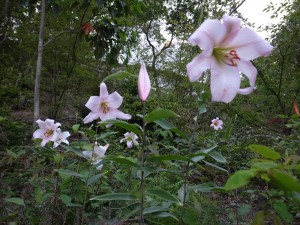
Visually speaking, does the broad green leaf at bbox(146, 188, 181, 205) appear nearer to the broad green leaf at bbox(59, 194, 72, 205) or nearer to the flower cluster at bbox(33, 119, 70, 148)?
the broad green leaf at bbox(59, 194, 72, 205)

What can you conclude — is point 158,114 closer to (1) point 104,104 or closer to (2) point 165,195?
(2) point 165,195

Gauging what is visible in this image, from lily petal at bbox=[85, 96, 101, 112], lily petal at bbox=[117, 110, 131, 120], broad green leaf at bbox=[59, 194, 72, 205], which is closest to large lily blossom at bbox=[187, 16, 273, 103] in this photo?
lily petal at bbox=[117, 110, 131, 120]

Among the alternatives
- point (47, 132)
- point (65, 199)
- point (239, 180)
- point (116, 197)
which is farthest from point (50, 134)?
point (239, 180)

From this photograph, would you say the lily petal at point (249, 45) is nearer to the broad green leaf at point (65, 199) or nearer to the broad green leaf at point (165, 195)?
the broad green leaf at point (165, 195)

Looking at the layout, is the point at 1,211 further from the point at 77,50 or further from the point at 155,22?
the point at 155,22

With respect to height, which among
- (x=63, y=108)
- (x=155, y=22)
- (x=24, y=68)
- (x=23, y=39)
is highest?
(x=155, y=22)

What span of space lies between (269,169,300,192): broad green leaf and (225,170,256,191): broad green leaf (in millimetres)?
26

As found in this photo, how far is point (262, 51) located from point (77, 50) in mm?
4864

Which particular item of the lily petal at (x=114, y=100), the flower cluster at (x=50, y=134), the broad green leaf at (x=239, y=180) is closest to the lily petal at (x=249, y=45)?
the broad green leaf at (x=239, y=180)

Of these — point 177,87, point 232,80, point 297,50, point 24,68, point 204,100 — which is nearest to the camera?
point 232,80

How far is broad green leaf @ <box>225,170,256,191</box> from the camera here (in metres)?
0.41

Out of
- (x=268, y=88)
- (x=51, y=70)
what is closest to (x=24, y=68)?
(x=51, y=70)

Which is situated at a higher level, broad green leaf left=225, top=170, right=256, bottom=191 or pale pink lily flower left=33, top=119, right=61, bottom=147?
broad green leaf left=225, top=170, right=256, bottom=191

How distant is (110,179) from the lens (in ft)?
5.75
